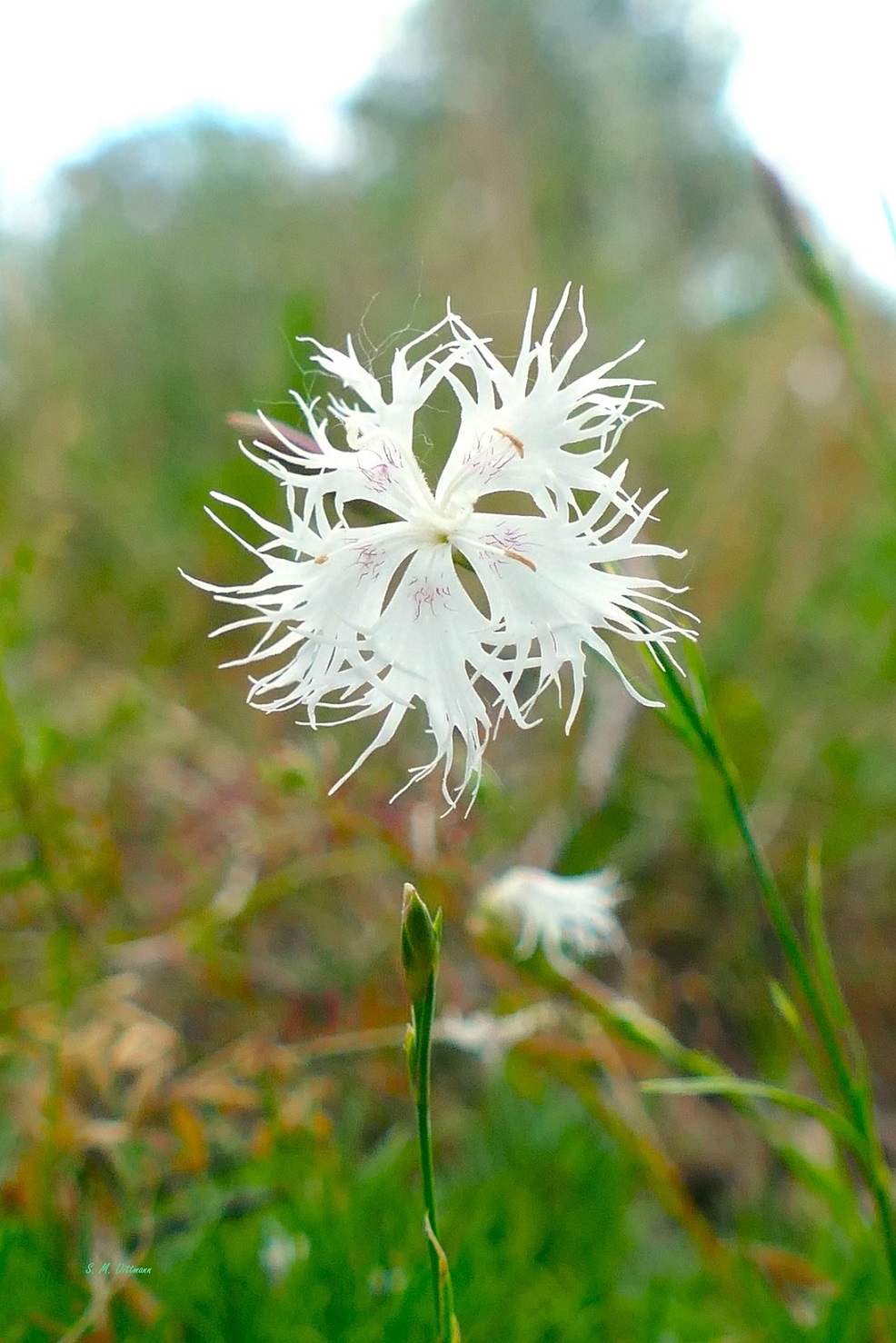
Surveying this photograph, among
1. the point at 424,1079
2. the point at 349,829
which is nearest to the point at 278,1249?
the point at 349,829

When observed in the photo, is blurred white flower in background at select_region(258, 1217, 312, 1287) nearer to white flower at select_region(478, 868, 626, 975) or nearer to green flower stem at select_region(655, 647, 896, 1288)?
white flower at select_region(478, 868, 626, 975)

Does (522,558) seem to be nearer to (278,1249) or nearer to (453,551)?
(453,551)

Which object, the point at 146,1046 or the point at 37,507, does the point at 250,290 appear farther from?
the point at 146,1046

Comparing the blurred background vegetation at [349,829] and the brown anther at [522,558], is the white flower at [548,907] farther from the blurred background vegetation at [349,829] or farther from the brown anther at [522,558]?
the brown anther at [522,558]

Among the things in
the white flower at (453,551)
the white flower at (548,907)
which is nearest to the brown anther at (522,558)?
the white flower at (453,551)

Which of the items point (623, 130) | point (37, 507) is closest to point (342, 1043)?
point (37, 507)

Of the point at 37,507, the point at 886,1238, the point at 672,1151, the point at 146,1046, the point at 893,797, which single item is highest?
the point at 37,507
